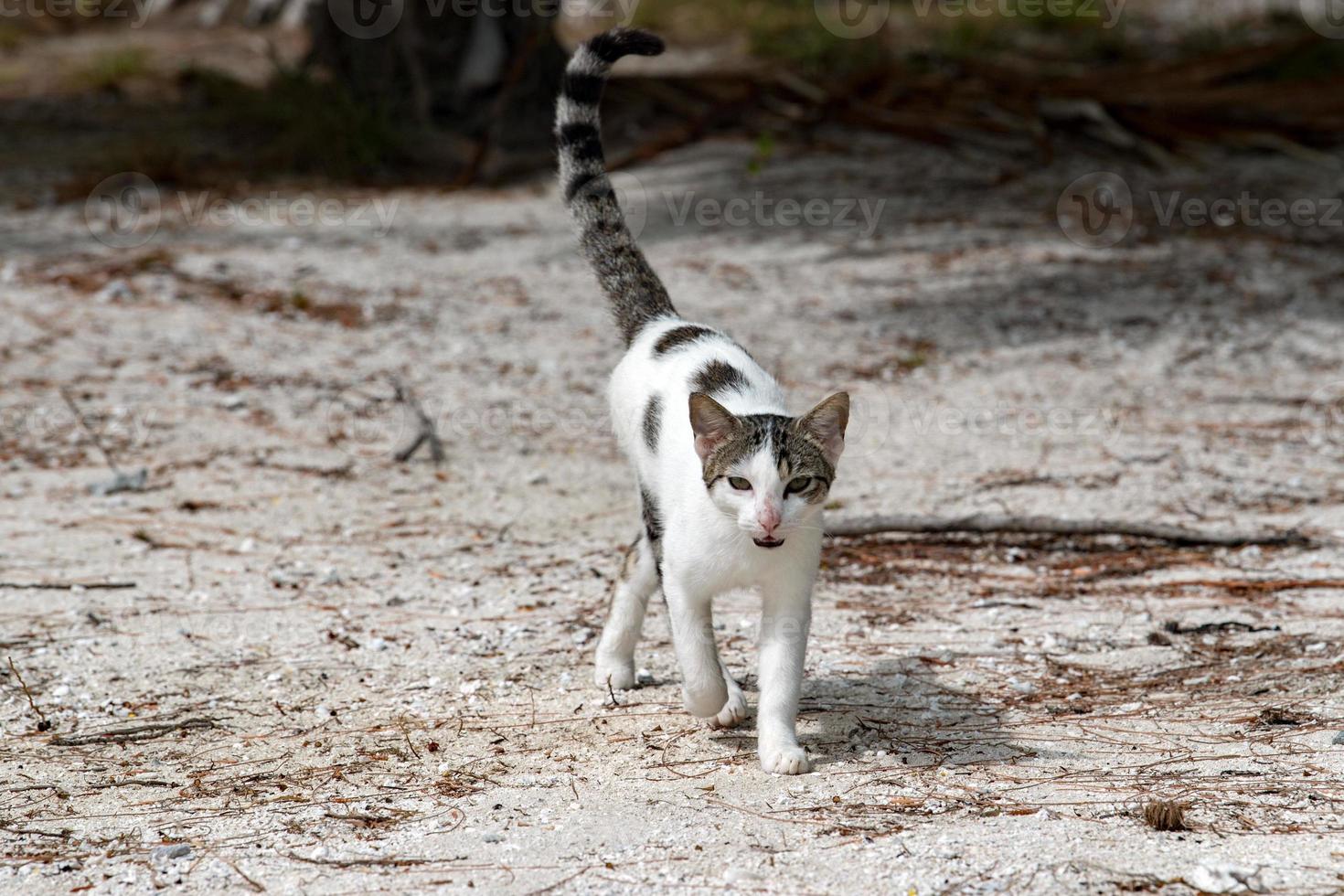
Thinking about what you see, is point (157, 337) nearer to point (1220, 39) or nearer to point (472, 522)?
point (472, 522)

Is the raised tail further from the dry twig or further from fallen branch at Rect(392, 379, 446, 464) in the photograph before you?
the dry twig

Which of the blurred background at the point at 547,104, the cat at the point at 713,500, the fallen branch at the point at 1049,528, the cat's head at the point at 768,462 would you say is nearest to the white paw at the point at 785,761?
the cat at the point at 713,500

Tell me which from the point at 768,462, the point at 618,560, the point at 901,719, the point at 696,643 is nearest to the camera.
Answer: the point at 768,462

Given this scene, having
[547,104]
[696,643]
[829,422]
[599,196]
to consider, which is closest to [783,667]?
[696,643]

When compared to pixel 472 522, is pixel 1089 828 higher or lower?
higher

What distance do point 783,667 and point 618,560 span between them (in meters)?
1.67

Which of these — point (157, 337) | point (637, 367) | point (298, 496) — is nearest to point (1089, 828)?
point (637, 367)

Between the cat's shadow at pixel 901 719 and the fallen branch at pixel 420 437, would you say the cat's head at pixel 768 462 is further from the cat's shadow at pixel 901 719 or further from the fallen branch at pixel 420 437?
the fallen branch at pixel 420 437

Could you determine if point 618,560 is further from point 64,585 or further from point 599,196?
point 64,585

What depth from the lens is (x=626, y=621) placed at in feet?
13.2

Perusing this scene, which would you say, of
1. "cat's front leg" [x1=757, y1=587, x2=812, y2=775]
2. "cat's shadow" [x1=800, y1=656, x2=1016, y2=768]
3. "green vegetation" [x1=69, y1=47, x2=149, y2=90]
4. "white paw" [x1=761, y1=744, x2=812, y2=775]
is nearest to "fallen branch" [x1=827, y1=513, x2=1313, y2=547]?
"cat's shadow" [x1=800, y1=656, x2=1016, y2=768]

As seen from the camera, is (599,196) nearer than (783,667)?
No

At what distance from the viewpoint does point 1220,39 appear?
11.5 m

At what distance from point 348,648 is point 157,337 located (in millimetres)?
3338
